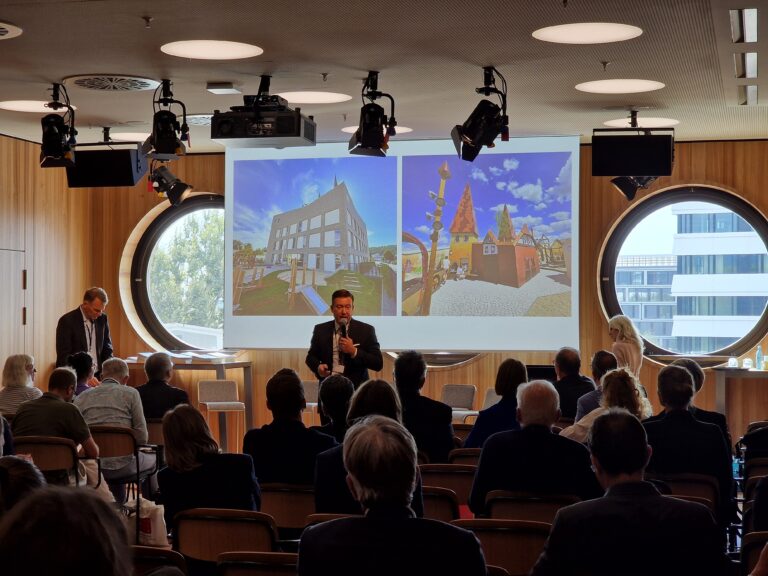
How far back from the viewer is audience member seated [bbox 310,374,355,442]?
18.1ft

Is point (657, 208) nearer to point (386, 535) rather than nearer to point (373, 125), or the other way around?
point (373, 125)

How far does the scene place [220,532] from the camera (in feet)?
13.0

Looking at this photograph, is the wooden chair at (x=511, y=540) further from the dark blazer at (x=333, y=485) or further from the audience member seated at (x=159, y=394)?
the audience member seated at (x=159, y=394)

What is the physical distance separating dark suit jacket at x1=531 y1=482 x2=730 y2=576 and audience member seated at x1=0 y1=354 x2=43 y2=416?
543cm

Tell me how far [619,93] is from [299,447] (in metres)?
5.01

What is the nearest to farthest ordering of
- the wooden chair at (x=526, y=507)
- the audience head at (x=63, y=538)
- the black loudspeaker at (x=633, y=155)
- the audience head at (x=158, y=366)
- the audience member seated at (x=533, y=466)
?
the audience head at (x=63, y=538) < the wooden chair at (x=526, y=507) < the audience member seated at (x=533, y=466) < the audience head at (x=158, y=366) < the black loudspeaker at (x=633, y=155)

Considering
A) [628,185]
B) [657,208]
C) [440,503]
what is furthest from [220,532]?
[657,208]

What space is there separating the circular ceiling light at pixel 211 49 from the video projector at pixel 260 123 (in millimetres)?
832

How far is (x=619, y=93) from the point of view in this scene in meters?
8.66

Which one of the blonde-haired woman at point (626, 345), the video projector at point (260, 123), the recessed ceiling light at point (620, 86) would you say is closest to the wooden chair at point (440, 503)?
the video projector at point (260, 123)

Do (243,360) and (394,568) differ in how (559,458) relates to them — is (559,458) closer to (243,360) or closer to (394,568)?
(394,568)

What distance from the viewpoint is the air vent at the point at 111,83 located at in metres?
8.07

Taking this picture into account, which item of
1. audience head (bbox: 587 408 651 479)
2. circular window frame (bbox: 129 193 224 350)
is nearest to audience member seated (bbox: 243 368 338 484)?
audience head (bbox: 587 408 651 479)

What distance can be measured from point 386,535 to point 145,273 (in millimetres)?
10983
